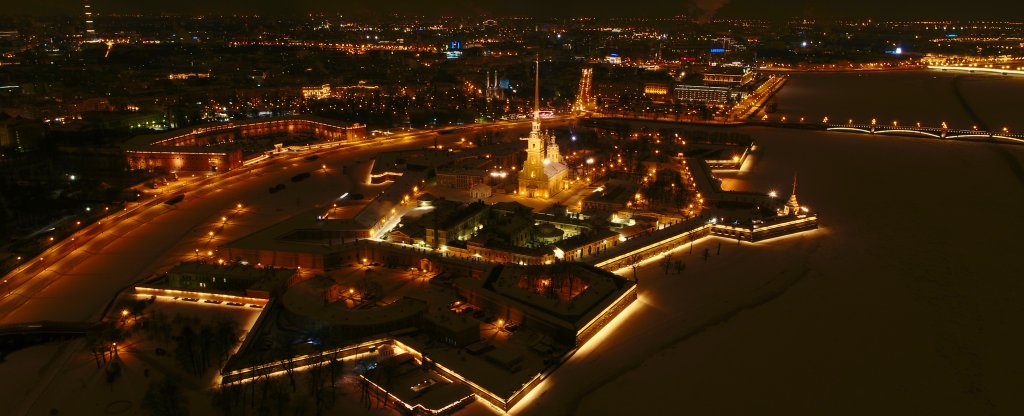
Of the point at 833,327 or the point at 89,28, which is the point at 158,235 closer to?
the point at 833,327

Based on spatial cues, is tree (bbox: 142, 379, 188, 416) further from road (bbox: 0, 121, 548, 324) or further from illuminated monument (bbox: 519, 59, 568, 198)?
illuminated monument (bbox: 519, 59, 568, 198)

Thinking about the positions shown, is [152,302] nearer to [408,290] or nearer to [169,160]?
[408,290]

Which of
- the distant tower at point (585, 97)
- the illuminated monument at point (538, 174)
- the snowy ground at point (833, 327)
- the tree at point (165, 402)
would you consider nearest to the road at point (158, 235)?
the tree at point (165, 402)

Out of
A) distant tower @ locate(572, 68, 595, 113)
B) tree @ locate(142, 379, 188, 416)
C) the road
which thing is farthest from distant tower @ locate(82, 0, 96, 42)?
tree @ locate(142, 379, 188, 416)

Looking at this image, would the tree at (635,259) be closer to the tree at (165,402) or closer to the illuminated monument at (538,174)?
the illuminated monument at (538,174)

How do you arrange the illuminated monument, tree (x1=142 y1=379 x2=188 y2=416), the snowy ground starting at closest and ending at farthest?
tree (x1=142 y1=379 x2=188 y2=416)
the snowy ground
the illuminated monument

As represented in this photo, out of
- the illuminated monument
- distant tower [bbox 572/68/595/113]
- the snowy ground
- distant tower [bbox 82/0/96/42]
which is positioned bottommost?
the snowy ground
